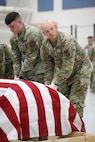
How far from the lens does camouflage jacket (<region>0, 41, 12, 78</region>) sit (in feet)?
17.2

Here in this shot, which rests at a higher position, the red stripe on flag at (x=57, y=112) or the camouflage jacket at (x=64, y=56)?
the camouflage jacket at (x=64, y=56)

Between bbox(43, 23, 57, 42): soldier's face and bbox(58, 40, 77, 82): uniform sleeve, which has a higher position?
bbox(43, 23, 57, 42): soldier's face

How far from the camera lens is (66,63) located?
4.35m

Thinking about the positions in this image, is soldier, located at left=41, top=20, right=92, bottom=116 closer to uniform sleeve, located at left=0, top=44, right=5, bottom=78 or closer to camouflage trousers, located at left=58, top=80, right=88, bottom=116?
camouflage trousers, located at left=58, top=80, right=88, bottom=116

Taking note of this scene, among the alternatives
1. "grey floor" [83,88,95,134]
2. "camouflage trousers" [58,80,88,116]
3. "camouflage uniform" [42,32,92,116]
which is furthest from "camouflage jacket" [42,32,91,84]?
"grey floor" [83,88,95,134]

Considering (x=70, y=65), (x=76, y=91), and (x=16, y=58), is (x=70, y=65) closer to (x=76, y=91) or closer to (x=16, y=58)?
(x=76, y=91)

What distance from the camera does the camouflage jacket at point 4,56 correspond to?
5.25m

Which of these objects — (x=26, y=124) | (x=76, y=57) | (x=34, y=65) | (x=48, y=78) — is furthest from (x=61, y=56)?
(x=26, y=124)

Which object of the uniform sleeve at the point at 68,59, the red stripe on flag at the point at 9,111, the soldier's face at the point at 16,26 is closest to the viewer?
the red stripe on flag at the point at 9,111

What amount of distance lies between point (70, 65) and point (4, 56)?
50.5 inches

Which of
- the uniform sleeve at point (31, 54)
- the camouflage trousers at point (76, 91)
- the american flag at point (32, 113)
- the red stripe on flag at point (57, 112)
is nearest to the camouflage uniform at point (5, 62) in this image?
the uniform sleeve at point (31, 54)

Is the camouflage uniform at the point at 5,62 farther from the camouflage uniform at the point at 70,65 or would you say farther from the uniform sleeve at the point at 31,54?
the camouflage uniform at the point at 70,65

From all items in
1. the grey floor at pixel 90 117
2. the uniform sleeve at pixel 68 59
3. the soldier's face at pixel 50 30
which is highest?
the soldier's face at pixel 50 30

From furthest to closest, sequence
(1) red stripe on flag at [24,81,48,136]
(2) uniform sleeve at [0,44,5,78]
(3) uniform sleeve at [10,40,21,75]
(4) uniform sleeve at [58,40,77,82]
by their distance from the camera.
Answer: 1. (3) uniform sleeve at [10,40,21,75]
2. (2) uniform sleeve at [0,44,5,78]
3. (4) uniform sleeve at [58,40,77,82]
4. (1) red stripe on flag at [24,81,48,136]
